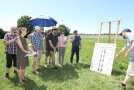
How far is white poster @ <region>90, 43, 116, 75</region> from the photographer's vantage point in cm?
1041

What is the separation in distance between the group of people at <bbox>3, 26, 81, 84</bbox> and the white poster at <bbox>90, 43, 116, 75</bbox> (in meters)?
1.76

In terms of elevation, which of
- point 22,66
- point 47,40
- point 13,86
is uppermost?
point 47,40

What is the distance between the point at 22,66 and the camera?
877 cm

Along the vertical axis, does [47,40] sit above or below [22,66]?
above

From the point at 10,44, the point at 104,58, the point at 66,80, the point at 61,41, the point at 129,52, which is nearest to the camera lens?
the point at 129,52

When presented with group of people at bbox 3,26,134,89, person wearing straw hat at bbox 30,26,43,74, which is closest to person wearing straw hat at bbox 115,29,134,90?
group of people at bbox 3,26,134,89

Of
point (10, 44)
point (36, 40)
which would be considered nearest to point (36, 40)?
point (36, 40)

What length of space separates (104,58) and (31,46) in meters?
3.18

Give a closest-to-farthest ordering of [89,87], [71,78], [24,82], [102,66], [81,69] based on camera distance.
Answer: [89,87], [24,82], [71,78], [102,66], [81,69]

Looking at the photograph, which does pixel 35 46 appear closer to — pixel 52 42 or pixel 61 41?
pixel 52 42

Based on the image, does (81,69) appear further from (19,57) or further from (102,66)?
(19,57)

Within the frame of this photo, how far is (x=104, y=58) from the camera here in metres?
10.8

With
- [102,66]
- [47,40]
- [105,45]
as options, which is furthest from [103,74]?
[47,40]

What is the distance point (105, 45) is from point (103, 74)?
51.6 inches
